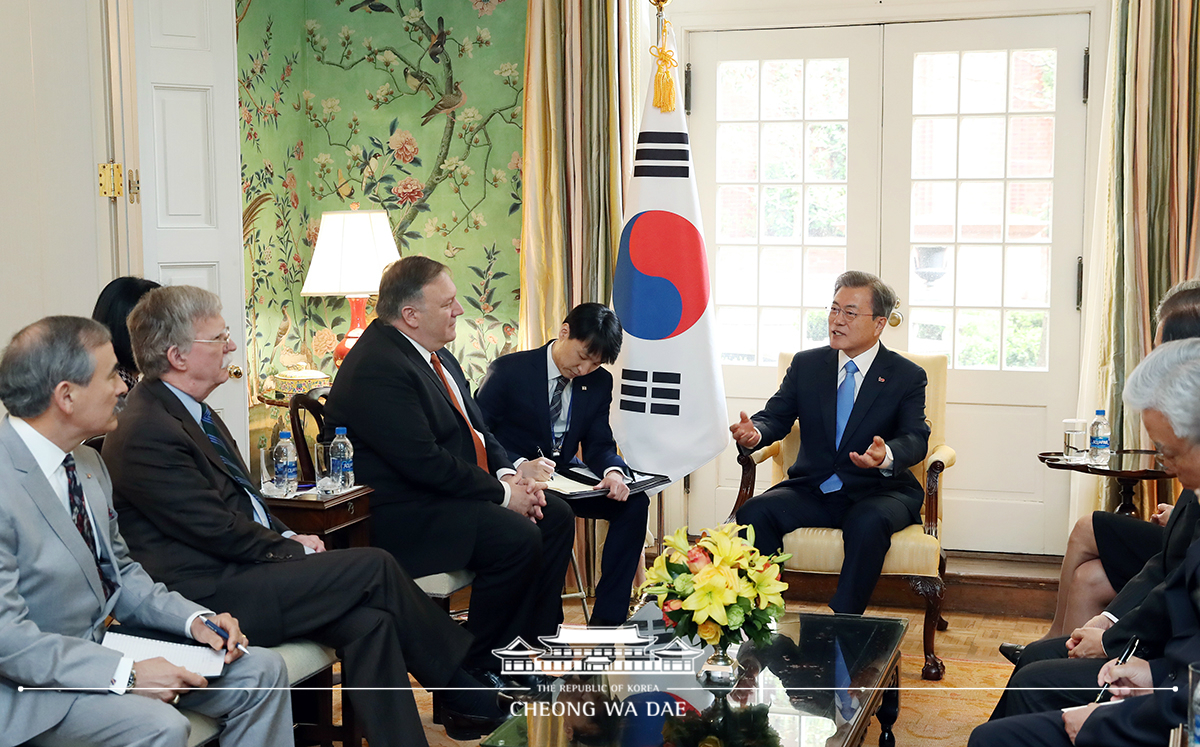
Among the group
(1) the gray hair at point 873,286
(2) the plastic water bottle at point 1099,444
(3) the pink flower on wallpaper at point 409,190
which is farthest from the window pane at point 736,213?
(2) the plastic water bottle at point 1099,444

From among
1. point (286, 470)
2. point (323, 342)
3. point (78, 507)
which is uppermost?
point (323, 342)

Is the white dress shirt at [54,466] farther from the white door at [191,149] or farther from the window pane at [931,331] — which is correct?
the window pane at [931,331]

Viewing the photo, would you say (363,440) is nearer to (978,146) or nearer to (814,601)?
(814,601)

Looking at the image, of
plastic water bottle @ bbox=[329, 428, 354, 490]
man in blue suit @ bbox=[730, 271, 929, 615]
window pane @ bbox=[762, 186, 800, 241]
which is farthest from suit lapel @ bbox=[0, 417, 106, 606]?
window pane @ bbox=[762, 186, 800, 241]

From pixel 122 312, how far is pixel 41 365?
865mm

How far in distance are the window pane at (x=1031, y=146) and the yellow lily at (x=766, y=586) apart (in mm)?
2871

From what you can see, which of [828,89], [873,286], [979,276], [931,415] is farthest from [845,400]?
[828,89]

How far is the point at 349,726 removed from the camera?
8.93 feet

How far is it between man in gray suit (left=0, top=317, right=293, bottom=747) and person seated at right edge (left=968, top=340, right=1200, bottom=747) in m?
1.56

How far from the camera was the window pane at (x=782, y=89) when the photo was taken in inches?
187

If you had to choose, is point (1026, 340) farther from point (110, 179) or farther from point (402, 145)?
point (110, 179)

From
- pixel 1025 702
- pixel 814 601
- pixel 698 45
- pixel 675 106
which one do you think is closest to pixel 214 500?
pixel 1025 702

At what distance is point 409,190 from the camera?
16.2 feet

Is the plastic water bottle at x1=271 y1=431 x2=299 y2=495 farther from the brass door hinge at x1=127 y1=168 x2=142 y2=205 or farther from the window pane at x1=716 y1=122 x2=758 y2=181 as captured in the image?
the window pane at x1=716 y1=122 x2=758 y2=181
